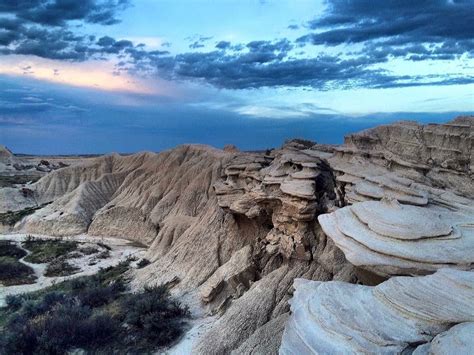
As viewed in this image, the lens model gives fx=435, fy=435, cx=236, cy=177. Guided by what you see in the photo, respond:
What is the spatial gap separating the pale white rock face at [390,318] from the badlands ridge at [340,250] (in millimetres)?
15

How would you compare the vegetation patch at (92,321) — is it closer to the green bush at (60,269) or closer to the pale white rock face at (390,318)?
the green bush at (60,269)

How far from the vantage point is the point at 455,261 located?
7.01 meters

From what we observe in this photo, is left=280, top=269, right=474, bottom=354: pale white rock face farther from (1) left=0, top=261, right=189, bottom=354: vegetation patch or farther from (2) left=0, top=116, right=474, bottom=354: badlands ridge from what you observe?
(1) left=0, top=261, right=189, bottom=354: vegetation patch

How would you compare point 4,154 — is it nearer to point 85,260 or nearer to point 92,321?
point 85,260

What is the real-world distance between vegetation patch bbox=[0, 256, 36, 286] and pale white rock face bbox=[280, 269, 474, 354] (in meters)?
18.5

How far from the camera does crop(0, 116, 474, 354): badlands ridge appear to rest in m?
6.07

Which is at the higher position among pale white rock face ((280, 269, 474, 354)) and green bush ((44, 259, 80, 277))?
pale white rock face ((280, 269, 474, 354))

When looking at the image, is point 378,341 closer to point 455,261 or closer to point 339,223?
point 455,261

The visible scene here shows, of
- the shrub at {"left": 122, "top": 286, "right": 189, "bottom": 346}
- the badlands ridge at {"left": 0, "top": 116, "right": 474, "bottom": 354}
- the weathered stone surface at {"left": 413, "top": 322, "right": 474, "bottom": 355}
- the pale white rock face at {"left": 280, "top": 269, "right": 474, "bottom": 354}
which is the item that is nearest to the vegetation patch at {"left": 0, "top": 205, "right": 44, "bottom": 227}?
the badlands ridge at {"left": 0, "top": 116, "right": 474, "bottom": 354}

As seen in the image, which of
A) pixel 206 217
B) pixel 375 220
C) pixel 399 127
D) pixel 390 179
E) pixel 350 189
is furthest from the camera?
pixel 206 217

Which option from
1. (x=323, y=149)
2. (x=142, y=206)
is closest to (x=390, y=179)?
(x=323, y=149)

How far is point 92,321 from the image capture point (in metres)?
13.8

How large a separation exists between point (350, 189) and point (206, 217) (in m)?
9.48

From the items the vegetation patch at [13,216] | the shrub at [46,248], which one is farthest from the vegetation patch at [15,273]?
the vegetation patch at [13,216]
